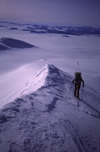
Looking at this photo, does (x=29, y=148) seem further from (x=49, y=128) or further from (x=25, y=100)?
(x=25, y=100)

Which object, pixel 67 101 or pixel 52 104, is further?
pixel 67 101

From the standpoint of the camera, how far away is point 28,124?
285cm

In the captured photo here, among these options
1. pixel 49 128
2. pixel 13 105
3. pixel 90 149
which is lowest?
pixel 90 149

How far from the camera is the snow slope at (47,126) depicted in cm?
245

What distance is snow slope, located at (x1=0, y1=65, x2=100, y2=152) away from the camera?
2453 millimetres

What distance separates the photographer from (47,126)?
2.91 meters

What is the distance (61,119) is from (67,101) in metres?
1.23

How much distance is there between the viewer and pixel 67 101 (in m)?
4.39

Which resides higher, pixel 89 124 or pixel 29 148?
pixel 89 124

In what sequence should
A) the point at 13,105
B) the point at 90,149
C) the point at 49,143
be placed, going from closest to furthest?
the point at 49,143
the point at 90,149
the point at 13,105

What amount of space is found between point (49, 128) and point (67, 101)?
1.74 m

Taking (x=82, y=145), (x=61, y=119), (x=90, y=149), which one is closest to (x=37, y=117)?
(x=61, y=119)

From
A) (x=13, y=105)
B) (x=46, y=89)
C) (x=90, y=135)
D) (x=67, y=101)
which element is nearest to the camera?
(x=90, y=135)

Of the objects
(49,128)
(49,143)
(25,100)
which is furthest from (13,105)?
(49,143)
